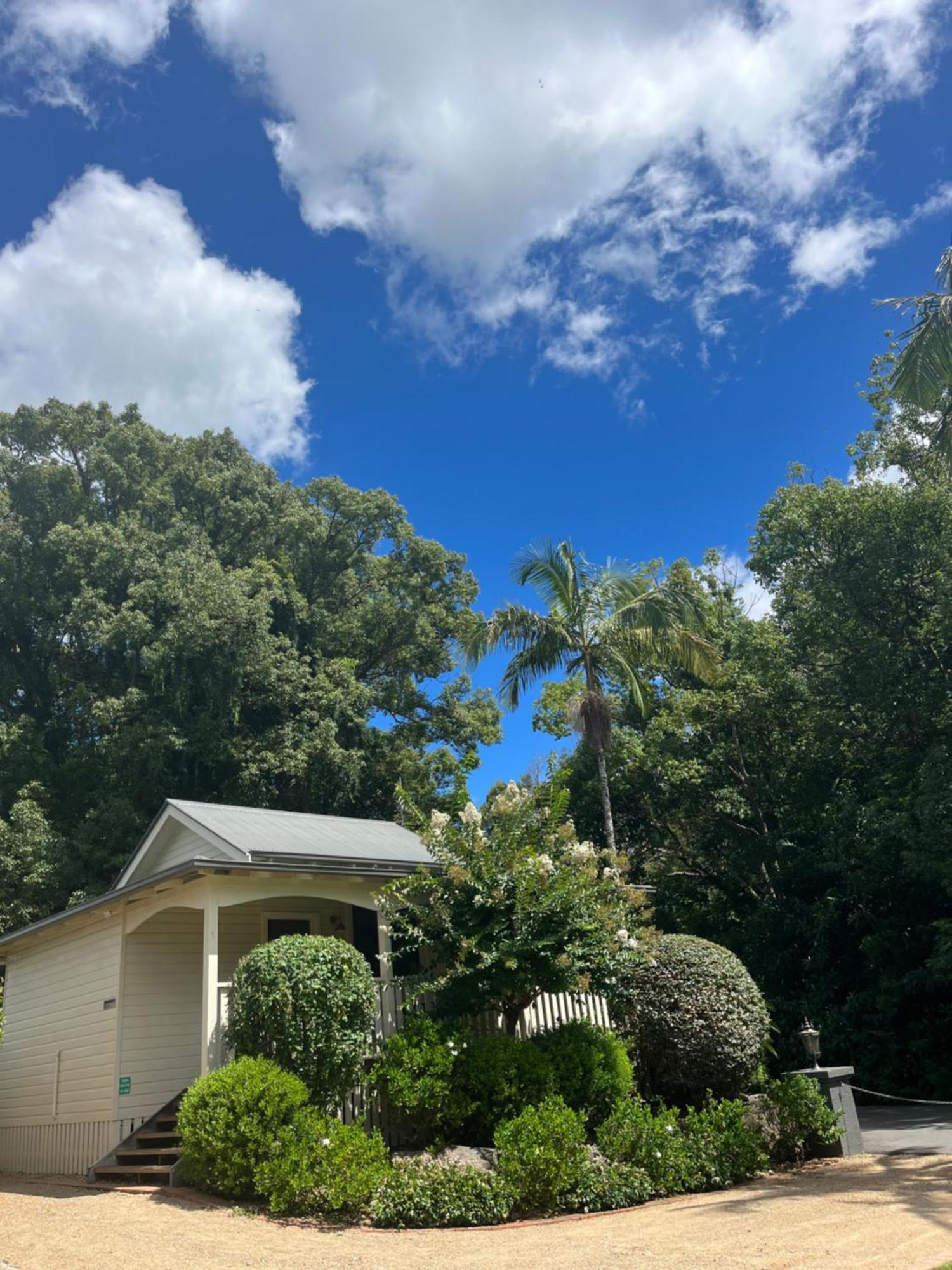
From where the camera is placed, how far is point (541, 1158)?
845 centimetres

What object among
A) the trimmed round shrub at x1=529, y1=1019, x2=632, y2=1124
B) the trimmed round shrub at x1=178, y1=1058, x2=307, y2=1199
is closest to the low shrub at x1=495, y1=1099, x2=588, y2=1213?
the trimmed round shrub at x1=529, y1=1019, x2=632, y2=1124

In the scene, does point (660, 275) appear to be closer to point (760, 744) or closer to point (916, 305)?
point (916, 305)

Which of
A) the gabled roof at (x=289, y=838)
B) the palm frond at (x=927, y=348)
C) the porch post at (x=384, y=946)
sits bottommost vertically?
the porch post at (x=384, y=946)

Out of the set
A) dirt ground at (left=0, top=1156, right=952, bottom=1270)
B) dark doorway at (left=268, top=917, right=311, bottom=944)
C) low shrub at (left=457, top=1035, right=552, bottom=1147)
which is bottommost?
dirt ground at (left=0, top=1156, right=952, bottom=1270)

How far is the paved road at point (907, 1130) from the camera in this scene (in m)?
10.7

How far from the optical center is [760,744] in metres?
23.2

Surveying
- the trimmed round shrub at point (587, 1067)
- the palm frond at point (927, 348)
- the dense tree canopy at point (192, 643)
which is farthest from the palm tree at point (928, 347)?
the trimmed round shrub at point (587, 1067)

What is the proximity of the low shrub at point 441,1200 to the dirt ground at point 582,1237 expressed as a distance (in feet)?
0.83

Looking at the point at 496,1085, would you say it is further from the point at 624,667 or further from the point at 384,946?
the point at 624,667

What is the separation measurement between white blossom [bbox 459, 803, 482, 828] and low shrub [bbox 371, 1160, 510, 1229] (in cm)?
391

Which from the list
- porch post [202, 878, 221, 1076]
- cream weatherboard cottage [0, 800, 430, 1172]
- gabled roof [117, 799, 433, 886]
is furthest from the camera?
gabled roof [117, 799, 433, 886]

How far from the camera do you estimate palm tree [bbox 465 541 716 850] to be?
18625 mm

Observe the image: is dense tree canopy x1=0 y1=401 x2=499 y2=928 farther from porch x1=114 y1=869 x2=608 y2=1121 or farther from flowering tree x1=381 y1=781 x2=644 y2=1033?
flowering tree x1=381 y1=781 x2=644 y2=1033

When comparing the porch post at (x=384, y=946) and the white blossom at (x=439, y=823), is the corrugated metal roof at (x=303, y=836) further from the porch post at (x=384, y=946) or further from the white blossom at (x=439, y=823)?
the white blossom at (x=439, y=823)
